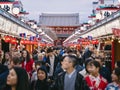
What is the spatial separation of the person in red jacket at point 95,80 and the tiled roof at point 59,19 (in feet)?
450

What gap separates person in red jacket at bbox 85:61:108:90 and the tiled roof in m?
137

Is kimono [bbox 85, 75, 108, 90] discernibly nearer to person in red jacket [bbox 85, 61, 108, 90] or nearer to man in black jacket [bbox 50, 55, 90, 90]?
person in red jacket [bbox 85, 61, 108, 90]

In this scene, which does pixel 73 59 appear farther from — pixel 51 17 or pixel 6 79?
pixel 51 17

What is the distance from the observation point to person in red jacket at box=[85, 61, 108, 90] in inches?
255

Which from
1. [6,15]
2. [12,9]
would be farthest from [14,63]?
[12,9]

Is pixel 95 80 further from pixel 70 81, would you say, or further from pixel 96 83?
pixel 70 81

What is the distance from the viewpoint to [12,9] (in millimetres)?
29266

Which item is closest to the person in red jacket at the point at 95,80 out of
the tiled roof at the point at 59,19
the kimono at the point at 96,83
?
the kimono at the point at 96,83

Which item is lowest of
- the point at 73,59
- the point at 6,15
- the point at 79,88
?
the point at 79,88

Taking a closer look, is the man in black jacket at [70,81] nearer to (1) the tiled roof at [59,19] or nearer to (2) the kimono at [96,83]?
(2) the kimono at [96,83]

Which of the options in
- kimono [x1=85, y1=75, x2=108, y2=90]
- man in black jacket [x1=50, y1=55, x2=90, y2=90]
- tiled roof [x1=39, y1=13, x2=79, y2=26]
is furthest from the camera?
tiled roof [x1=39, y1=13, x2=79, y2=26]

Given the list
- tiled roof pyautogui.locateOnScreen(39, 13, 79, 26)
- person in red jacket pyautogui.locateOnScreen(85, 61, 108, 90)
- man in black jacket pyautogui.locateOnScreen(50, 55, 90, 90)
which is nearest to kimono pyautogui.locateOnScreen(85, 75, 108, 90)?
person in red jacket pyautogui.locateOnScreen(85, 61, 108, 90)

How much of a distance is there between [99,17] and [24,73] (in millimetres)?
27735

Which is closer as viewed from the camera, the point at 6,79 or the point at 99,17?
the point at 6,79
